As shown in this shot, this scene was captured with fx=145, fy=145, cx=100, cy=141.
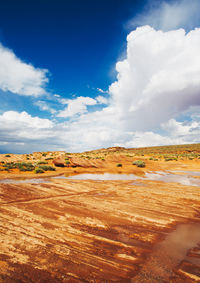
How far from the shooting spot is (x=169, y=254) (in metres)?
3.79

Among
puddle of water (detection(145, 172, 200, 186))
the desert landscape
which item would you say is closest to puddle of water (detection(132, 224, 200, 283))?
the desert landscape

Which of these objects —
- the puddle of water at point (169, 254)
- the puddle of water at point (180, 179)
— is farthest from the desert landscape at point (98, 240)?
the puddle of water at point (180, 179)

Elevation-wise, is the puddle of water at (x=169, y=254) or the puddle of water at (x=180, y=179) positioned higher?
the puddle of water at (x=169, y=254)

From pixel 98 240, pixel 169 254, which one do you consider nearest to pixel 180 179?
pixel 169 254

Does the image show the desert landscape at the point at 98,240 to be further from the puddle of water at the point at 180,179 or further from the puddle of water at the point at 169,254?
the puddle of water at the point at 180,179

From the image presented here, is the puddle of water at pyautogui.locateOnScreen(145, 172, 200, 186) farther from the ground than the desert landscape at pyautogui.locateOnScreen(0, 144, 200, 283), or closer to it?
closer to it

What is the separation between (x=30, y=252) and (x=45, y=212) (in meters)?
2.39

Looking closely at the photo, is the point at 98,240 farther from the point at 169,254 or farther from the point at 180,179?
the point at 180,179

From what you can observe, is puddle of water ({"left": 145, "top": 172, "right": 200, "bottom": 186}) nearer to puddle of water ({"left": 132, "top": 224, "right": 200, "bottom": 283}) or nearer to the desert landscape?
the desert landscape

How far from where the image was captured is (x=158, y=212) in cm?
627

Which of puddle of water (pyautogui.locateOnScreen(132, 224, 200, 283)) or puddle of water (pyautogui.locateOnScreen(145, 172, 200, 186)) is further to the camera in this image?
puddle of water (pyautogui.locateOnScreen(145, 172, 200, 186))

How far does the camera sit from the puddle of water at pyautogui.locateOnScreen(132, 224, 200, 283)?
3096mm

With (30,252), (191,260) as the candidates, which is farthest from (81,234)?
(191,260)

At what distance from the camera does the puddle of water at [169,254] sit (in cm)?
310
